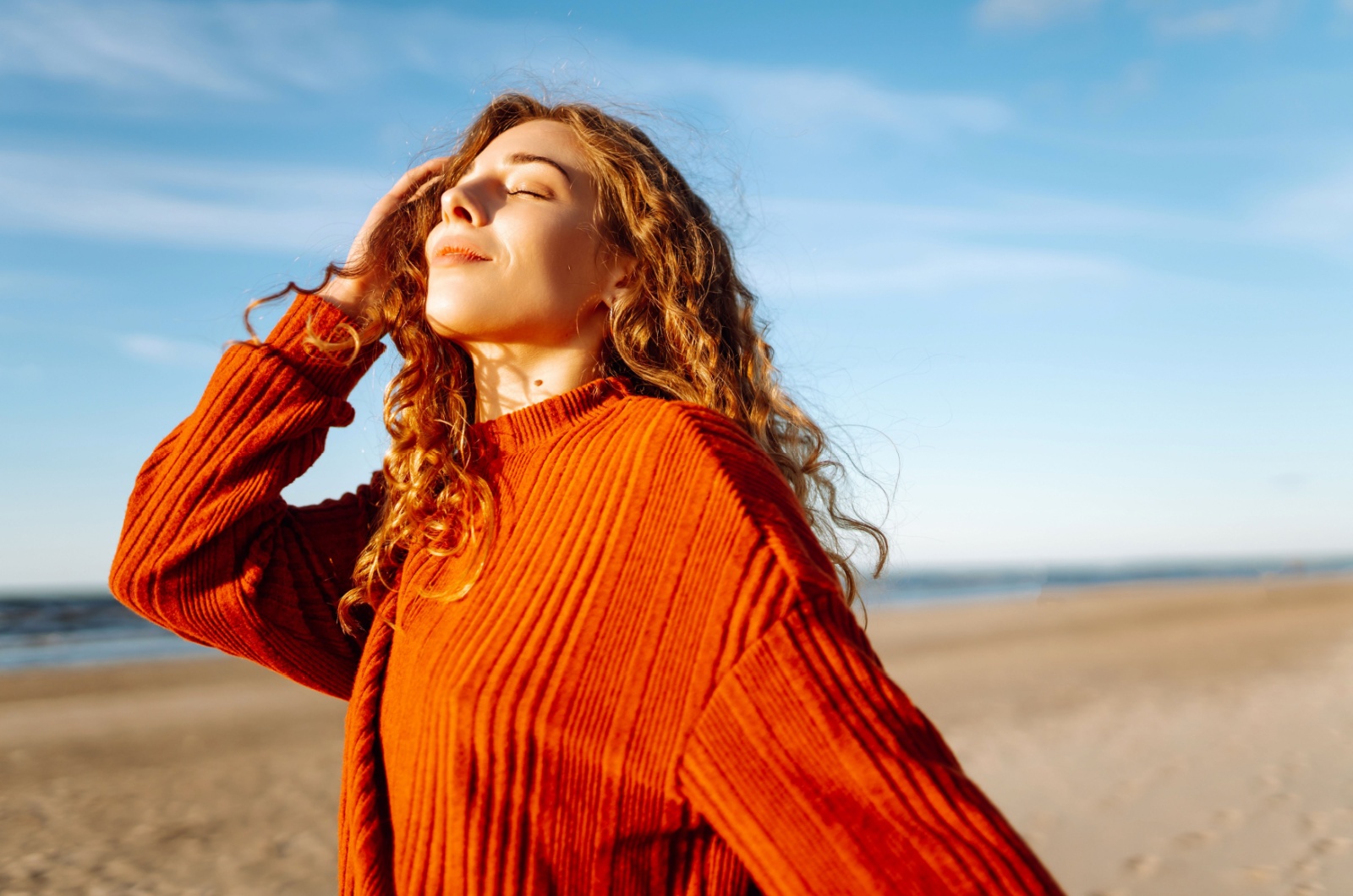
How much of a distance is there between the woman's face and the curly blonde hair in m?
0.06

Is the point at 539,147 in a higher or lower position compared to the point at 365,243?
higher

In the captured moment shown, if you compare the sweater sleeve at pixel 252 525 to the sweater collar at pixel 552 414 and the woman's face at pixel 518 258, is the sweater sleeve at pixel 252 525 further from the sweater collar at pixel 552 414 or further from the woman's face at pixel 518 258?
the sweater collar at pixel 552 414

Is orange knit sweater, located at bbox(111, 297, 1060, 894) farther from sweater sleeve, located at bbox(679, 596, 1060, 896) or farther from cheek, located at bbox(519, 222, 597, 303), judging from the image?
cheek, located at bbox(519, 222, 597, 303)

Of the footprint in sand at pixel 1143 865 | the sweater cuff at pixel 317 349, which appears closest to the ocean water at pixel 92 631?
the sweater cuff at pixel 317 349

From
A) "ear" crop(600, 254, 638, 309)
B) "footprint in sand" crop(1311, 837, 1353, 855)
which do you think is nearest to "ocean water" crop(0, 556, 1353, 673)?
"ear" crop(600, 254, 638, 309)

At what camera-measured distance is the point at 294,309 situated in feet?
6.15

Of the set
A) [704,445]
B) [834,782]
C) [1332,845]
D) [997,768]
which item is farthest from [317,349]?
[997,768]

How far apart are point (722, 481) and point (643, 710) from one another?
28cm

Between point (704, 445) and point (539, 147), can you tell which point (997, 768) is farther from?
point (704, 445)

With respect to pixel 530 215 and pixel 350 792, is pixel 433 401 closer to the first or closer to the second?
pixel 530 215

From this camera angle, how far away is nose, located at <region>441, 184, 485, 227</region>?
1640mm

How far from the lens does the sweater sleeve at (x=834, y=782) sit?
882 mm

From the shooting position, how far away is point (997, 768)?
6891 millimetres

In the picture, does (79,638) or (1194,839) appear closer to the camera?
(1194,839)
